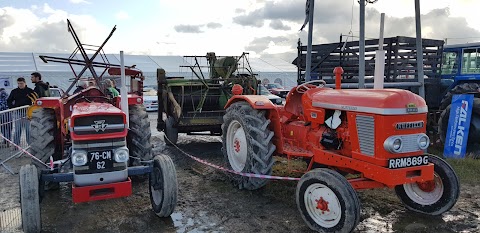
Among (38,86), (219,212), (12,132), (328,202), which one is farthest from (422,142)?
(38,86)

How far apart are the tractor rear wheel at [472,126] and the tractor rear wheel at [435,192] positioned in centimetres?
328

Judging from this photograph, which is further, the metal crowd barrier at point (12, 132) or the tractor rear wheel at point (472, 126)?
the metal crowd barrier at point (12, 132)

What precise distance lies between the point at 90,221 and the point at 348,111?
288 cm

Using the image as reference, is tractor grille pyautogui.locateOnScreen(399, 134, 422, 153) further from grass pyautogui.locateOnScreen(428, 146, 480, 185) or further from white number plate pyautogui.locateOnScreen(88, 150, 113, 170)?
white number plate pyautogui.locateOnScreen(88, 150, 113, 170)

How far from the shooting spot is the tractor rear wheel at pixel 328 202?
10.7 ft

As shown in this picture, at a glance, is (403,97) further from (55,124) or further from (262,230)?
(55,124)

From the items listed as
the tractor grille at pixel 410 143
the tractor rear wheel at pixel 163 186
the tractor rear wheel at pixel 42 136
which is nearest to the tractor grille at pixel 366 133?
the tractor grille at pixel 410 143

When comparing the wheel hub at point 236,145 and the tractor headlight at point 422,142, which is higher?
the tractor headlight at point 422,142

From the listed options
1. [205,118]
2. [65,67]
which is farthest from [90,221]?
[65,67]

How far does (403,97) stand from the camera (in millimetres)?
3457

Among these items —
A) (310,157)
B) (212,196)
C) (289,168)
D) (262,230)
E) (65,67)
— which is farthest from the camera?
(65,67)

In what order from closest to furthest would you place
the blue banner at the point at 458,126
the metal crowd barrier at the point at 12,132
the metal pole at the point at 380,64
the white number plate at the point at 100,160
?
the white number plate at the point at 100,160 < the metal pole at the point at 380,64 < the blue banner at the point at 458,126 < the metal crowd barrier at the point at 12,132

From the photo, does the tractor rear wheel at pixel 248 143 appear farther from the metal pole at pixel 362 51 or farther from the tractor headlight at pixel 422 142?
the metal pole at pixel 362 51

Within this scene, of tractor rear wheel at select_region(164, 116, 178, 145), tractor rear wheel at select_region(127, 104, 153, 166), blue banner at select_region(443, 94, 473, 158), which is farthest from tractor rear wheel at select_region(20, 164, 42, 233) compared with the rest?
blue banner at select_region(443, 94, 473, 158)
